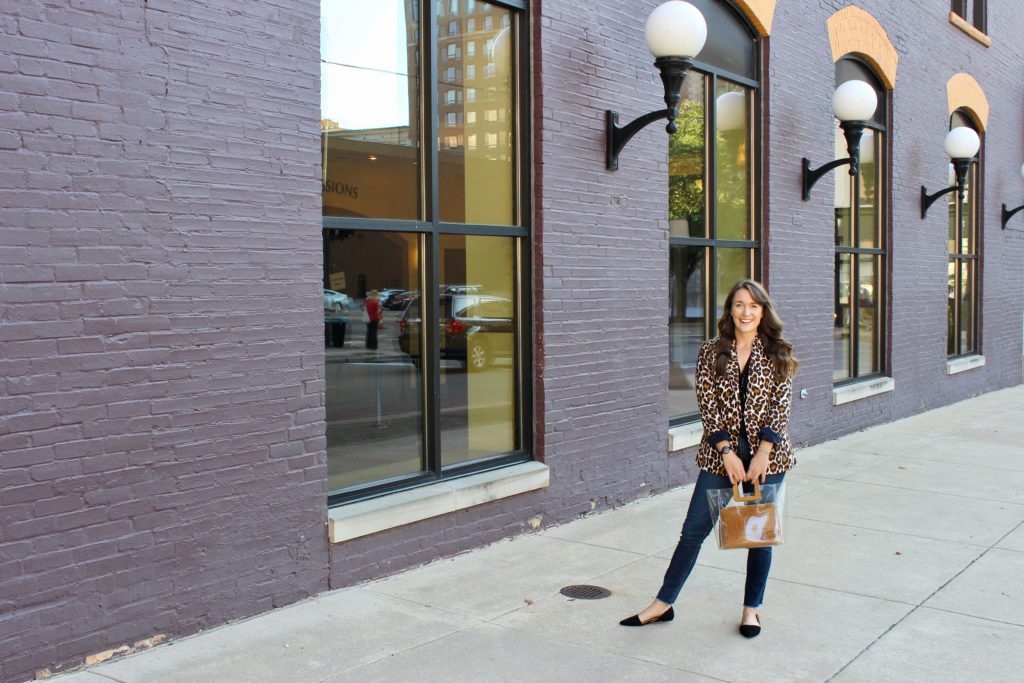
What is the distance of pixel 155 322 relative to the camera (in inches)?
175

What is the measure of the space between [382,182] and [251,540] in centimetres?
217

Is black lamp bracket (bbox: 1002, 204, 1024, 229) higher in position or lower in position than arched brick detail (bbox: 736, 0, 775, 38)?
lower

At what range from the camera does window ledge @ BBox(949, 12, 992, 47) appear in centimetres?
1323

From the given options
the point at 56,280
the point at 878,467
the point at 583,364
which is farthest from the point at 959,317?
the point at 56,280

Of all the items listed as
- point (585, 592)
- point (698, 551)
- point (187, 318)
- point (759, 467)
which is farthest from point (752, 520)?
point (187, 318)

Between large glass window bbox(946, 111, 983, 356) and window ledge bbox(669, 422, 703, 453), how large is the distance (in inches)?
287

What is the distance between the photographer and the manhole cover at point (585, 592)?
17.6 ft

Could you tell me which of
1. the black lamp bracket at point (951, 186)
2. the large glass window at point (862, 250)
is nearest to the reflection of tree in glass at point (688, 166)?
the large glass window at point (862, 250)

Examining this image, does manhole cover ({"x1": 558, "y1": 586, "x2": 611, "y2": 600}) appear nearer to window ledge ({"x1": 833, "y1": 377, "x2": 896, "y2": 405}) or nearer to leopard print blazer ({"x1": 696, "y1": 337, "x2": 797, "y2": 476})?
leopard print blazer ({"x1": 696, "y1": 337, "x2": 797, "y2": 476})

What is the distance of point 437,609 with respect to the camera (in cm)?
516

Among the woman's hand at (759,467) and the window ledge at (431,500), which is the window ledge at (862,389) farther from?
the woman's hand at (759,467)

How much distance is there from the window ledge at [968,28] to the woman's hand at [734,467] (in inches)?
425

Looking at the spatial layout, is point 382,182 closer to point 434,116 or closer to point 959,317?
point 434,116

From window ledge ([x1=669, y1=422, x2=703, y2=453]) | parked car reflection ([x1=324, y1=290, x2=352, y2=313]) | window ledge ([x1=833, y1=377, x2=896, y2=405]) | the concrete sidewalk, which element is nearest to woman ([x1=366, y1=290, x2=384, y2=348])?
parked car reflection ([x1=324, y1=290, x2=352, y2=313])
